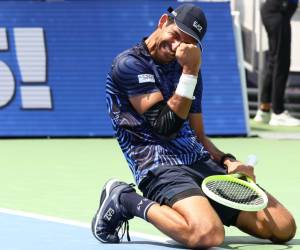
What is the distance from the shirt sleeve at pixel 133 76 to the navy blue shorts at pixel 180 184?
0.46 metres

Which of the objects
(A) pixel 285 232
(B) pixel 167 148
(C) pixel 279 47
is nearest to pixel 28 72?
(C) pixel 279 47

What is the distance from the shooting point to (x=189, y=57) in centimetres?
617

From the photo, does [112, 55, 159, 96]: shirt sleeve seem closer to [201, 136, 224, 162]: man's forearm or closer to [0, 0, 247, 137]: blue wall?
[201, 136, 224, 162]: man's forearm

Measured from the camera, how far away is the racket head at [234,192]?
6.03 metres

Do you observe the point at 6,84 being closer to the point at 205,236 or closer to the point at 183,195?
the point at 183,195

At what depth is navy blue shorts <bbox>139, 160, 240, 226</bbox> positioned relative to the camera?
6273mm

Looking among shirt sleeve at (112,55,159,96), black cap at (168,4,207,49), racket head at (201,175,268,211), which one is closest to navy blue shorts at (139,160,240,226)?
racket head at (201,175,268,211)

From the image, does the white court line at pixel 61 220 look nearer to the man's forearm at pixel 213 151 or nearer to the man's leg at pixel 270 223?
the man's leg at pixel 270 223

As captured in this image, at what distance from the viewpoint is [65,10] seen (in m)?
13.0

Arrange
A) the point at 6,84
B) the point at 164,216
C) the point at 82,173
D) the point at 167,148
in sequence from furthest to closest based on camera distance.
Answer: the point at 6,84, the point at 82,173, the point at 167,148, the point at 164,216

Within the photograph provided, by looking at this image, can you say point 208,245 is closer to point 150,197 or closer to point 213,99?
point 150,197

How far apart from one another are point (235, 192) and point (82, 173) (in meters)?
3.69

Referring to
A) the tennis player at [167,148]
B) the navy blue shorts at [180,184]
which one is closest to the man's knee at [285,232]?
the tennis player at [167,148]

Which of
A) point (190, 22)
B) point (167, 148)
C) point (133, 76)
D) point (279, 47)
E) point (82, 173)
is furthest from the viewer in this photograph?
point (279, 47)
